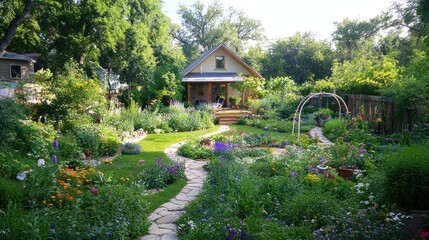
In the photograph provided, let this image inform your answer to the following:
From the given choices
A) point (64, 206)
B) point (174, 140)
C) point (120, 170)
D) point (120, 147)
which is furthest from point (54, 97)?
point (64, 206)

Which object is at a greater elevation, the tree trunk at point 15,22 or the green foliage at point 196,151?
the tree trunk at point 15,22

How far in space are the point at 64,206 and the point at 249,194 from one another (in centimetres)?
247

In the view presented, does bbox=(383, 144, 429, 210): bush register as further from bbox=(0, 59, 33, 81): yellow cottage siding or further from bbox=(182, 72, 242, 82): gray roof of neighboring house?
bbox=(0, 59, 33, 81): yellow cottage siding

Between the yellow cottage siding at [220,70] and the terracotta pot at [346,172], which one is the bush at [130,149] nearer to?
the terracotta pot at [346,172]

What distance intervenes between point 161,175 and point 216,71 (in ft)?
66.4

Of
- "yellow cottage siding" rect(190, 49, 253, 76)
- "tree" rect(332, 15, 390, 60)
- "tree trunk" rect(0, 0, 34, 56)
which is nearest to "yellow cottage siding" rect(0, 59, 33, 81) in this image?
"tree trunk" rect(0, 0, 34, 56)

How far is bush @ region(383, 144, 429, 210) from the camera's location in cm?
347

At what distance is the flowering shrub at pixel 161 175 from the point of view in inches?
245

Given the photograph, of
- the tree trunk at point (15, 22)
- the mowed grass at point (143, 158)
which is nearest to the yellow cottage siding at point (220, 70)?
the tree trunk at point (15, 22)

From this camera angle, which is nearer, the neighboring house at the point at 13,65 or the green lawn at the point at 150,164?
the green lawn at the point at 150,164

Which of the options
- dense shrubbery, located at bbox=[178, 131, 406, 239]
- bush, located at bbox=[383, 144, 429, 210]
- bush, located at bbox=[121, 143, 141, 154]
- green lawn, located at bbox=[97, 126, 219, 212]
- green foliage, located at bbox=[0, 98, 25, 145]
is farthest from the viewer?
bush, located at bbox=[121, 143, 141, 154]

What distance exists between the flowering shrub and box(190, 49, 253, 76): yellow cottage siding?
19.4m

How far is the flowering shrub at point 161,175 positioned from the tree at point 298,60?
28354 millimetres

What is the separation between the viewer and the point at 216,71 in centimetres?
2595
